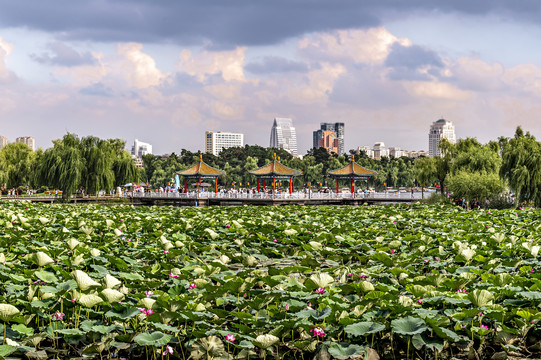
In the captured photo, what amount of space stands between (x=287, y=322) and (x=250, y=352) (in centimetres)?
27

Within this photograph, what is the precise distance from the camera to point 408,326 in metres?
2.89

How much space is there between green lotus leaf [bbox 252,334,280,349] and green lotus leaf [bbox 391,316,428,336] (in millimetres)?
677

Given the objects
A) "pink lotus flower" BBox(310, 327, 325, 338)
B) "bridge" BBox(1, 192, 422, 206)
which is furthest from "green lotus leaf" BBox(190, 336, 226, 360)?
"bridge" BBox(1, 192, 422, 206)

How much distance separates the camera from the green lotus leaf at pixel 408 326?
111 inches

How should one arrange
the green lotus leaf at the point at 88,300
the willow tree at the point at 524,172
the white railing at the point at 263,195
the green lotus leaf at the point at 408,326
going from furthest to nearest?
the white railing at the point at 263,195 < the willow tree at the point at 524,172 < the green lotus leaf at the point at 88,300 < the green lotus leaf at the point at 408,326

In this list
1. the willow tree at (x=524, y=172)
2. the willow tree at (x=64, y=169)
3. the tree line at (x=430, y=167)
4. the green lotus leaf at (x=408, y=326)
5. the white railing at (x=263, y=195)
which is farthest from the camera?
the white railing at (x=263, y=195)

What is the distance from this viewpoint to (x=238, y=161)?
65.9 meters

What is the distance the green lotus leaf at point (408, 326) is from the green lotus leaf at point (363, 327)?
82 millimetres

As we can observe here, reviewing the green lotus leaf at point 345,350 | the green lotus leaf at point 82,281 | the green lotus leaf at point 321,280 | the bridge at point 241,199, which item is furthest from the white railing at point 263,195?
the green lotus leaf at point 345,350

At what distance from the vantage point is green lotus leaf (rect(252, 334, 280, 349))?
2.79 metres

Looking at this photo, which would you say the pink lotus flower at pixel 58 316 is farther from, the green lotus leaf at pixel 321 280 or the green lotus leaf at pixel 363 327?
the green lotus leaf at pixel 363 327

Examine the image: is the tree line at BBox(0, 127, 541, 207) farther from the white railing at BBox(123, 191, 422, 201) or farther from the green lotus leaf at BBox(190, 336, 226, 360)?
the green lotus leaf at BBox(190, 336, 226, 360)

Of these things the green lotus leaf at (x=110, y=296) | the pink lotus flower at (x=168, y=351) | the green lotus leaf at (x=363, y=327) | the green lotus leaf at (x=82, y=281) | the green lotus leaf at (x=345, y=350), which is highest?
the green lotus leaf at (x=82, y=281)

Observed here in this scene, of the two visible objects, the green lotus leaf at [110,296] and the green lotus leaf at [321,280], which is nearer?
the green lotus leaf at [110,296]
